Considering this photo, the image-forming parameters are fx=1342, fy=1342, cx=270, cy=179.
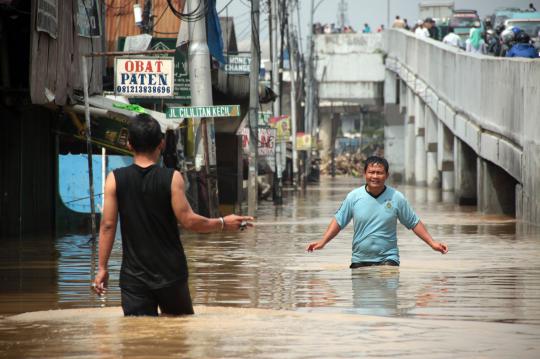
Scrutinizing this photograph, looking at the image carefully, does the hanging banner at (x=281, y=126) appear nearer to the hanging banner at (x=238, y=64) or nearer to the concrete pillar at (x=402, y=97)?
the hanging banner at (x=238, y=64)

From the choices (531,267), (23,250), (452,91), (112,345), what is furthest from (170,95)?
(452,91)

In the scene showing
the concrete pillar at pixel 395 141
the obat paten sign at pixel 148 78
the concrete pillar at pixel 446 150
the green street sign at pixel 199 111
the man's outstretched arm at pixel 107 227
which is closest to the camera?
the man's outstretched arm at pixel 107 227

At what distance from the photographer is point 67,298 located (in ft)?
42.9

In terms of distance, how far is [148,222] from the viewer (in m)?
9.36

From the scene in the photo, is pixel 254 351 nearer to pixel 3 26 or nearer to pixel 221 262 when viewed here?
pixel 221 262

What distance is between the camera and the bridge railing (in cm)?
2870

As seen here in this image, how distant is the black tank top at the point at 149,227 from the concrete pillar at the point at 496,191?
26.4 metres

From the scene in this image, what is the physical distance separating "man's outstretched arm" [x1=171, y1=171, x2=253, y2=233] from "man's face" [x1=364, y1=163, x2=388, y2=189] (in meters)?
4.44

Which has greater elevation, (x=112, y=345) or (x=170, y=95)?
(x=170, y=95)

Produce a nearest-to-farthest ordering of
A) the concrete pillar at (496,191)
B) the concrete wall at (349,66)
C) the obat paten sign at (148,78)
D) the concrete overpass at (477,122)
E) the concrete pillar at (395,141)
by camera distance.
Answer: the obat paten sign at (148,78)
the concrete overpass at (477,122)
the concrete pillar at (496,191)
the concrete pillar at (395,141)
the concrete wall at (349,66)

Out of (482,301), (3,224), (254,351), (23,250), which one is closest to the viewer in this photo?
(254,351)

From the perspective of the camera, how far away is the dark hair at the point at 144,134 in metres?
9.32

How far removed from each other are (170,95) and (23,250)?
18.0ft

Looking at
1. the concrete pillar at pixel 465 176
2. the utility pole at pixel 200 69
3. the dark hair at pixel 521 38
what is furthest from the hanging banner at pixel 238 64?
the utility pole at pixel 200 69
